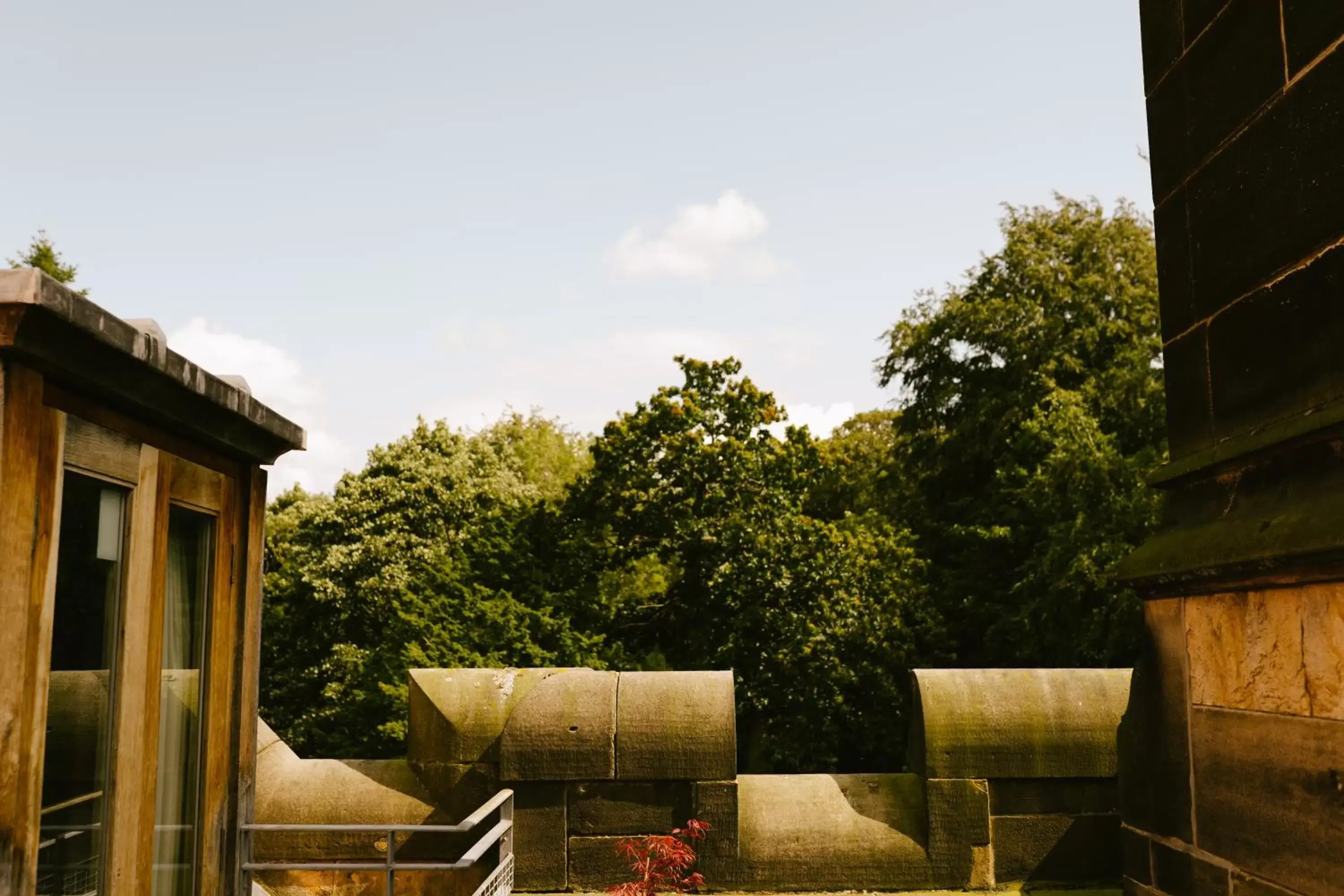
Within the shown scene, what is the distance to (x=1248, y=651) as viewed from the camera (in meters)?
2.95

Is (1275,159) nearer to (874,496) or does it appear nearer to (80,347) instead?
(80,347)

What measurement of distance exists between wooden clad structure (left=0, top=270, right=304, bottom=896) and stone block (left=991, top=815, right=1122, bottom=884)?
352 centimetres

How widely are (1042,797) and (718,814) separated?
1.59 metres

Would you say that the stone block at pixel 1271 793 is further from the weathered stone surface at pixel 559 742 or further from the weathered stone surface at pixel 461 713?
the weathered stone surface at pixel 461 713

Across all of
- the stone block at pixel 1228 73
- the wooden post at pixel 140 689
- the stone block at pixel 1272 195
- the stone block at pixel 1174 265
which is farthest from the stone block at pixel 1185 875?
the wooden post at pixel 140 689

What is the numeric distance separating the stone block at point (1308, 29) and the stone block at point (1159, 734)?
161cm

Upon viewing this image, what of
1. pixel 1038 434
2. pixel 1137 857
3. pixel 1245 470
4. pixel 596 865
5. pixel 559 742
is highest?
pixel 1038 434

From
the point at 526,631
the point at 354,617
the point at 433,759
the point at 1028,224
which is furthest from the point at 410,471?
the point at 433,759

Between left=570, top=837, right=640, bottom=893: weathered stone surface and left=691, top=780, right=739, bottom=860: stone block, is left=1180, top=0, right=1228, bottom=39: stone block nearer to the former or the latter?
left=691, top=780, right=739, bottom=860: stone block

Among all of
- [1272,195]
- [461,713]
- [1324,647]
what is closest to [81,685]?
[461,713]

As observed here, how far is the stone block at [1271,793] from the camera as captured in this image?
2.57 metres

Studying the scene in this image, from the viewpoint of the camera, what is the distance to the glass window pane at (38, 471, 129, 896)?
2.62 m

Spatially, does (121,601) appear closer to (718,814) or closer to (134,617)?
(134,617)

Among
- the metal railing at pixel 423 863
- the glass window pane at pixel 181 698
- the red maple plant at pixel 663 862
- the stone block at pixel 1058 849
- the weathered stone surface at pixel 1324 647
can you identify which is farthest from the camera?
the stone block at pixel 1058 849
